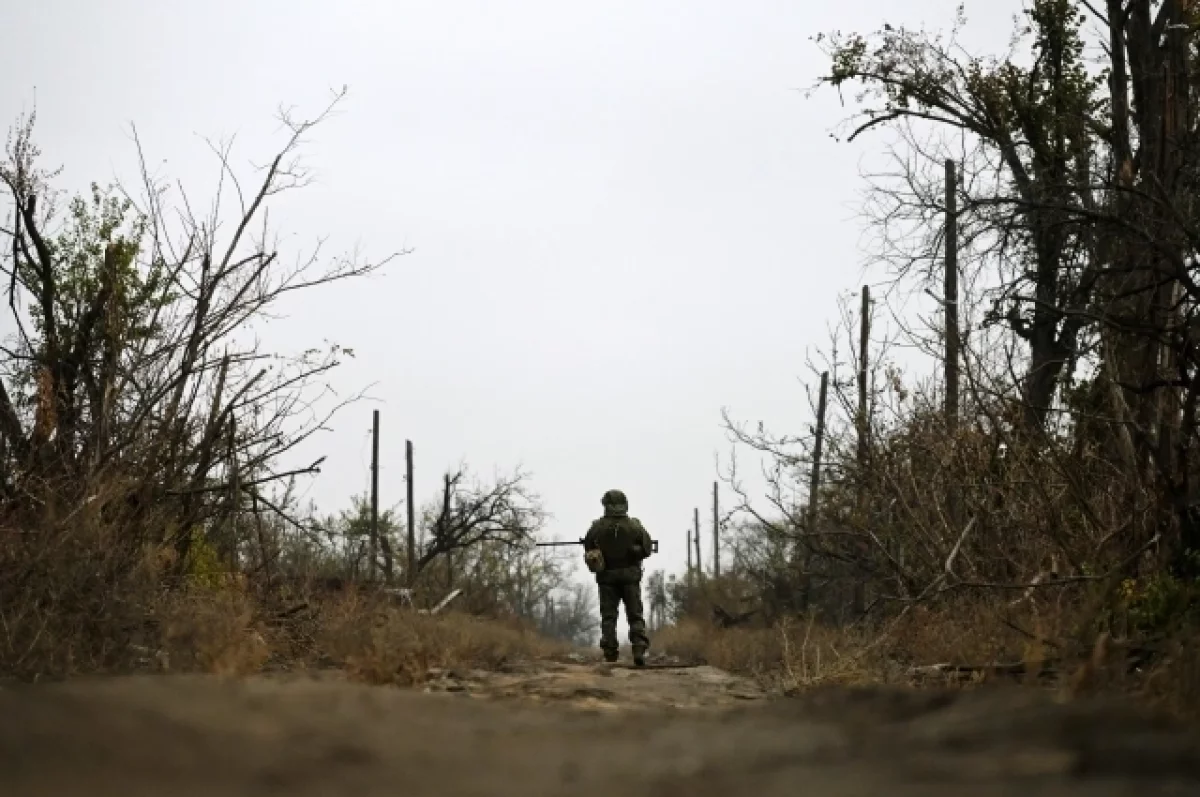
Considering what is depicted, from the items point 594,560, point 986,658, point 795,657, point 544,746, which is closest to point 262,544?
point 594,560

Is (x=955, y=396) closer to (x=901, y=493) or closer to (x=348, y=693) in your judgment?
(x=901, y=493)

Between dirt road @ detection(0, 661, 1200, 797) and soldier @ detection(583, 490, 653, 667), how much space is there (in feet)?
30.9

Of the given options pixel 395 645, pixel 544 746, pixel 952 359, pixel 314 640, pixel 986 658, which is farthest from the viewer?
pixel 952 359

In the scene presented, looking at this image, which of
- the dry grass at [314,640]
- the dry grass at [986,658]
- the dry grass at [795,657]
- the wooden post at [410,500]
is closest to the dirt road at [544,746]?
the dry grass at [986,658]

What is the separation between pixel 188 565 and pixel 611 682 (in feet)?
18.0

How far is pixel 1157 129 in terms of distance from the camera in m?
12.3

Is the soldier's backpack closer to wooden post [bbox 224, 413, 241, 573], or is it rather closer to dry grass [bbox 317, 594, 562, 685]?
dry grass [bbox 317, 594, 562, 685]

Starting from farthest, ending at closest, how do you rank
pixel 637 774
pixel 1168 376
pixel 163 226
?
pixel 163 226
pixel 1168 376
pixel 637 774

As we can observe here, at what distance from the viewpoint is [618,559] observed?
15445 mm

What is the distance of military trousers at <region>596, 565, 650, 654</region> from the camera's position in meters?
15.4

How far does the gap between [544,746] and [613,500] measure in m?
10.8

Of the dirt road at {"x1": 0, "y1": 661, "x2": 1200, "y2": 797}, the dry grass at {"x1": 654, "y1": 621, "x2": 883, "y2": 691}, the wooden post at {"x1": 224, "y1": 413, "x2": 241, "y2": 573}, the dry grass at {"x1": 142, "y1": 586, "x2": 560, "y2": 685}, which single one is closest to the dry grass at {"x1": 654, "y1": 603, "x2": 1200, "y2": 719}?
the dry grass at {"x1": 654, "y1": 621, "x2": 883, "y2": 691}

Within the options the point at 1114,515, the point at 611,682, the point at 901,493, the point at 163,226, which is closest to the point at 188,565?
the point at 163,226

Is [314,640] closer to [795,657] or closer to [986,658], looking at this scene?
[795,657]
